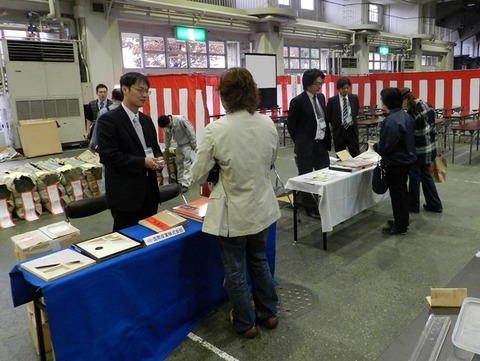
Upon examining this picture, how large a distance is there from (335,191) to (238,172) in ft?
5.62

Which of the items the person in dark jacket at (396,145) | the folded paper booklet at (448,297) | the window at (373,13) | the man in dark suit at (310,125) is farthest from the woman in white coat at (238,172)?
the window at (373,13)

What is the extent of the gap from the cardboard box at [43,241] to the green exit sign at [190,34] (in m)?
9.27

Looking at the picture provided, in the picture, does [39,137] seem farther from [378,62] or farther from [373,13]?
[378,62]

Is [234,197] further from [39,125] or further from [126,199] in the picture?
[39,125]

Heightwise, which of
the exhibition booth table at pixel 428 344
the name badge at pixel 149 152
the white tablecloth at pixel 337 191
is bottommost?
the white tablecloth at pixel 337 191

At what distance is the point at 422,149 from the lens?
13.9ft

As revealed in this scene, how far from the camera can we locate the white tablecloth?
11.2 ft

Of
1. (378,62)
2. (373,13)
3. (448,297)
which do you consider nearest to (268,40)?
(373,13)

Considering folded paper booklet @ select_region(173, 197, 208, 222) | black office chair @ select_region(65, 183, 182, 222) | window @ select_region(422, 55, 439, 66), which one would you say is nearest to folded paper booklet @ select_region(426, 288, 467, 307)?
folded paper booklet @ select_region(173, 197, 208, 222)

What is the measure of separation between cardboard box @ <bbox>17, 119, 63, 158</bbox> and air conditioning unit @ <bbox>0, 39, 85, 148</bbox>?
0.22 metres

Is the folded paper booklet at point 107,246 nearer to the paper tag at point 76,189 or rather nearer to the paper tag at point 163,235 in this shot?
the paper tag at point 163,235

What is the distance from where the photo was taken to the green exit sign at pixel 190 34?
10852 mm

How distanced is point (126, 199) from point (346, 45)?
15.8m

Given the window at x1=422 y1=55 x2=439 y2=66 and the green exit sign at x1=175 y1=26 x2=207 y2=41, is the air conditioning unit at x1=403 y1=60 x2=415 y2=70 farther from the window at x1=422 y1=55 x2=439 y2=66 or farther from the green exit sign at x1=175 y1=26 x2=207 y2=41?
the green exit sign at x1=175 y1=26 x2=207 y2=41
